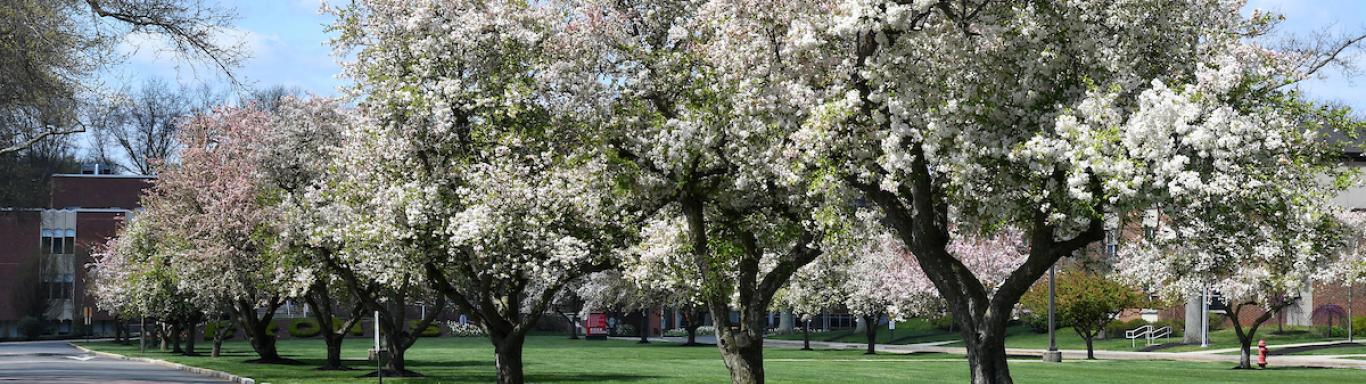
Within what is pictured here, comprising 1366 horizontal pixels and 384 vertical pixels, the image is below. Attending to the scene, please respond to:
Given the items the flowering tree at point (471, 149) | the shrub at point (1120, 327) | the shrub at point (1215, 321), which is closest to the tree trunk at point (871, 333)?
the shrub at point (1120, 327)

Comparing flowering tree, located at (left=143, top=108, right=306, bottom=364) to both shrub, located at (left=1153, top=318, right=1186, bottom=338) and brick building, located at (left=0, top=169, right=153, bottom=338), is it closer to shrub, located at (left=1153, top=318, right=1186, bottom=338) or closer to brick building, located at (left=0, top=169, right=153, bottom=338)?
shrub, located at (left=1153, top=318, right=1186, bottom=338)

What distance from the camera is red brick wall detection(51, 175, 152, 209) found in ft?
302

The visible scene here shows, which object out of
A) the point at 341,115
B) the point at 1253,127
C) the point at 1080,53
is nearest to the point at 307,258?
the point at 341,115

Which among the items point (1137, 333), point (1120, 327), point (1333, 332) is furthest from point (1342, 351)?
point (1120, 327)

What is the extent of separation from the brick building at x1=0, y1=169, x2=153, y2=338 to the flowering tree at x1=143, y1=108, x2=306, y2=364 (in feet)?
170

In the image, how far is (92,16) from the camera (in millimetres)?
19516

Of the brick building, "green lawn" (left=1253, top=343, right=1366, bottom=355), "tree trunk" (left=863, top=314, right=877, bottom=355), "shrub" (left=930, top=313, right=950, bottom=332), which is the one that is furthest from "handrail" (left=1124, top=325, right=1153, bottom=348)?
the brick building

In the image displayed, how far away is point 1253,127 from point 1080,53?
2.54 meters

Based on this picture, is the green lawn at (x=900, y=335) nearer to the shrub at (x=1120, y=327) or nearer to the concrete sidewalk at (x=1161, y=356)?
the concrete sidewalk at (x=1161, y=356)

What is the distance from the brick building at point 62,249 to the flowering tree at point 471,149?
236 feet

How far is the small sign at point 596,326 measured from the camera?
81.8 metres

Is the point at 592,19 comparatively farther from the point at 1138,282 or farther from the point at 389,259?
the point at 1138,282

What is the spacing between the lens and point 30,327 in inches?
3465

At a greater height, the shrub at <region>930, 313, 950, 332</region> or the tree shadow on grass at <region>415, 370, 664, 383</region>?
the shrub at <region>930, 313, 950, 332</region>
